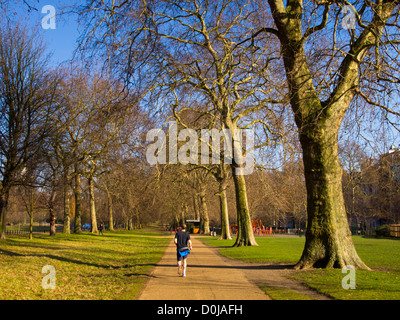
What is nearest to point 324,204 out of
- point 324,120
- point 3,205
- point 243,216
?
point 324,120

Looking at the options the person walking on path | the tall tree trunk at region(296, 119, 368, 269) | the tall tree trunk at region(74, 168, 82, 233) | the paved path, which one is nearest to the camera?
the paved path

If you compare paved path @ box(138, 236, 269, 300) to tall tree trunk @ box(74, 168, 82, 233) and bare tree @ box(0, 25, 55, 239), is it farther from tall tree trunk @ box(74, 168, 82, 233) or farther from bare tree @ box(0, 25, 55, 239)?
tall tree trunk @ box(74, 168, 82, 233)

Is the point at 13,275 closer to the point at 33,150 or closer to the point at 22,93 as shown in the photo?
the point at 33,150

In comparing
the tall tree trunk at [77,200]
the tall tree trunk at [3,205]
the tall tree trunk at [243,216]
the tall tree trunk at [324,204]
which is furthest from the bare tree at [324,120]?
the tall tree trunk at [77,200]

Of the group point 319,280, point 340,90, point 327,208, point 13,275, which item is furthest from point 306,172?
point 13,275

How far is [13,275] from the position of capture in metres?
12.5

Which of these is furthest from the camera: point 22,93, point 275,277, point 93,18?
point 22,93

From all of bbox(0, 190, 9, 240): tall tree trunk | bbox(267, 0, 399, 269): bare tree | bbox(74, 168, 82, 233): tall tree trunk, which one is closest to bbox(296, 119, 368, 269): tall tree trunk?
bbox(267, 0, 399, 269): bare tree

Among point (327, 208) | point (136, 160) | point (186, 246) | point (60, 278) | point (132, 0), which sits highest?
point (132, 0)

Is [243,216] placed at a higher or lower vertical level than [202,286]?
higher

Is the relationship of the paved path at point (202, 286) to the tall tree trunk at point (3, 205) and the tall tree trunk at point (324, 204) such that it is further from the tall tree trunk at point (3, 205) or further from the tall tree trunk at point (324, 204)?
the tall tree trunk at point (3, 205)

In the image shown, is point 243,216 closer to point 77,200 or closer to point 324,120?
point 324,120

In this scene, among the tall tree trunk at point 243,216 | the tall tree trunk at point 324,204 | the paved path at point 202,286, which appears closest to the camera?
the paved path at point 202,286

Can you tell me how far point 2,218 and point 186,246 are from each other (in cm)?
1531
